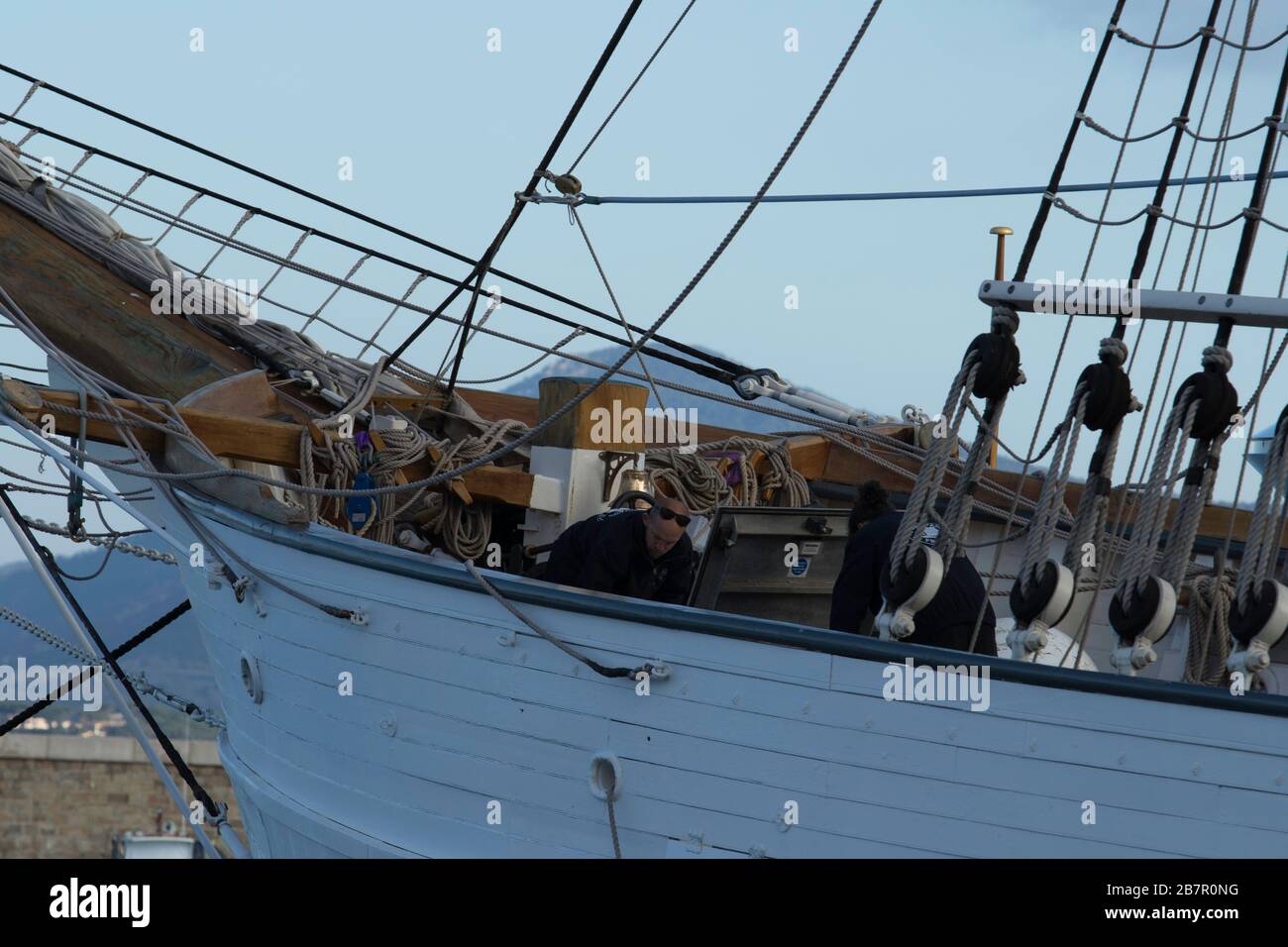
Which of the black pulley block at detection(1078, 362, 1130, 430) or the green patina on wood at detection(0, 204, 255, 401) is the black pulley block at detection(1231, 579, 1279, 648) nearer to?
the black pulley block at detection(1078, 362, 1130, 430)

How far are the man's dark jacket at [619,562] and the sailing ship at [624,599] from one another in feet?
0.65

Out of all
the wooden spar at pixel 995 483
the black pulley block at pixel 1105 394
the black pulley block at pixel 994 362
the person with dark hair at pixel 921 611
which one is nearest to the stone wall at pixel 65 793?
the wooden spar at pixel 995 483

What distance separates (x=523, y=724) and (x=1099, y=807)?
1.72 meters

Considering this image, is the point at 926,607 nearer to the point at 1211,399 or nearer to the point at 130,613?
the point at 1211,399

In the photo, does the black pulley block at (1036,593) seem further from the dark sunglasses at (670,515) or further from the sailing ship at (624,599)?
the dark sunglasses at (670,515)

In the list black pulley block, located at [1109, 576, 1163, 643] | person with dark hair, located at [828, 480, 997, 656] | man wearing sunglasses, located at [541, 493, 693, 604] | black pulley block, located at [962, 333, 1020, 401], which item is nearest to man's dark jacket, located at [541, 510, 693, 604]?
man wearing sunglasses, located at [541, 493, 693, 604]

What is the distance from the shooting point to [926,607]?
480 centimetres

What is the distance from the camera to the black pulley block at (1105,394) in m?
4.38

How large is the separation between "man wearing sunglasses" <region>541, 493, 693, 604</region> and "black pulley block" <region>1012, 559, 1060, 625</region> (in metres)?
1.35

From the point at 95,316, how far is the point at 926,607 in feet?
13.5

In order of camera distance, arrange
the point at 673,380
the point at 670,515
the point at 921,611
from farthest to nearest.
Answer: the point at 673,380 < the point at 670,515 < the point at 921,611

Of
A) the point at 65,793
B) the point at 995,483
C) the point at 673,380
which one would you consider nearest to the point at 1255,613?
the point at 995,483

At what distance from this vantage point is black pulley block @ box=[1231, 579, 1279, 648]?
13.2ft

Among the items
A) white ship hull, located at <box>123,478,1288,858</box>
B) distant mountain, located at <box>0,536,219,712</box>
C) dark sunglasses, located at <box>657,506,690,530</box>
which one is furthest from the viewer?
distant mountain, located at <box>0,536,219,712</box>
